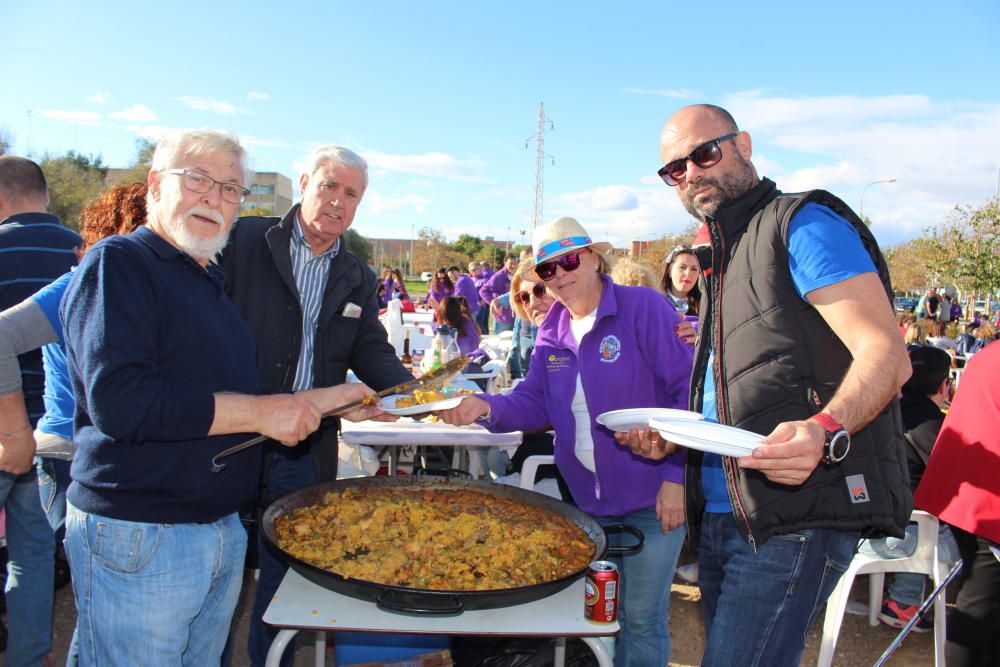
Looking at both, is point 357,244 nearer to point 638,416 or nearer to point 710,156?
point 710,156

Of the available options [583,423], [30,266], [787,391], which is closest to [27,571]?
[30,266]

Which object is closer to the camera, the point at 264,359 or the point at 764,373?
the point at 764,373

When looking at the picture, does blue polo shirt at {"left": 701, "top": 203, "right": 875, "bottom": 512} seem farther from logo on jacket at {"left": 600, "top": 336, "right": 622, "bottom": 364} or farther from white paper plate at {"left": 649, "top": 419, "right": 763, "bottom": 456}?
logo on jacket at {"left": 600, "top": 336, "right": 622, "bottom": 364}

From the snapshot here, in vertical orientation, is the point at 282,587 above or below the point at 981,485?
below

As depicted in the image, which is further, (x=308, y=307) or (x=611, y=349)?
(x=308, y=307)

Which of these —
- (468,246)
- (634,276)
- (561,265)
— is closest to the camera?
(561,265)

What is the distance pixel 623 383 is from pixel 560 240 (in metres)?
A: 0.64

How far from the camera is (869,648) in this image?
3766 mm

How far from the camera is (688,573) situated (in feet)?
14.7

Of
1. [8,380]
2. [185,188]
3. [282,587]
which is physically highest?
[185,188]

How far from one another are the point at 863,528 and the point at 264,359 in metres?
2.24

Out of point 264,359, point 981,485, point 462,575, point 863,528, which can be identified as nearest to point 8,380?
point 264,359

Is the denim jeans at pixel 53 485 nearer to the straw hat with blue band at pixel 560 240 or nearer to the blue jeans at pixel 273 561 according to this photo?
the blue jeans at pixel 273 561

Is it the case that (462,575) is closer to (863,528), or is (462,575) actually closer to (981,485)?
(863,528)
